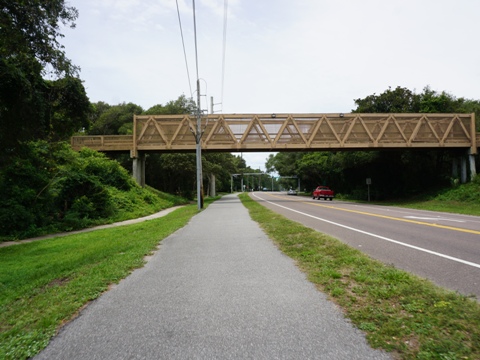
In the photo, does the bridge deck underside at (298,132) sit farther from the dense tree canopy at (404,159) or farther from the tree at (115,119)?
the tree at (115,119)

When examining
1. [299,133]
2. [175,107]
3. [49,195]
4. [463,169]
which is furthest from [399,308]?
[175,107]

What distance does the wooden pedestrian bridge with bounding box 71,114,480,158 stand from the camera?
3281cm

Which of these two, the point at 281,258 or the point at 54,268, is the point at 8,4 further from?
the point at 281,258

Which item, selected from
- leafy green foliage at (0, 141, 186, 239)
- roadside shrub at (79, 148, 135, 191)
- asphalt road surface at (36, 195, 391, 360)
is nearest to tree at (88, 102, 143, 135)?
roadside shrub at (79, 148, 135, 191)

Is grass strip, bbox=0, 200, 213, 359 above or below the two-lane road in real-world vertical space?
below

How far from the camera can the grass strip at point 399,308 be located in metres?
3.04

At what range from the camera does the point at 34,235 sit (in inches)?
579

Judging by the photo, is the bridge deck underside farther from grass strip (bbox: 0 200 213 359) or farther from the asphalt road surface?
the asphalt road surface

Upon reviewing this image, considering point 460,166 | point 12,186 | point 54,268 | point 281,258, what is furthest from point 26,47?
point 460,166

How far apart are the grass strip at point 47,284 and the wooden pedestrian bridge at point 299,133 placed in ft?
79.8

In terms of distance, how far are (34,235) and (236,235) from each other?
32.5ft

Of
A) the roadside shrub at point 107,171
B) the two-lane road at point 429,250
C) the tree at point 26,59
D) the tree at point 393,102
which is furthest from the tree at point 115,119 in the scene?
the two-lane road at point 429,250

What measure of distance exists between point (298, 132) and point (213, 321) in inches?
1248

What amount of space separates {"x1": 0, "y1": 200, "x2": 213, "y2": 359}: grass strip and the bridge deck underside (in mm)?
24304
